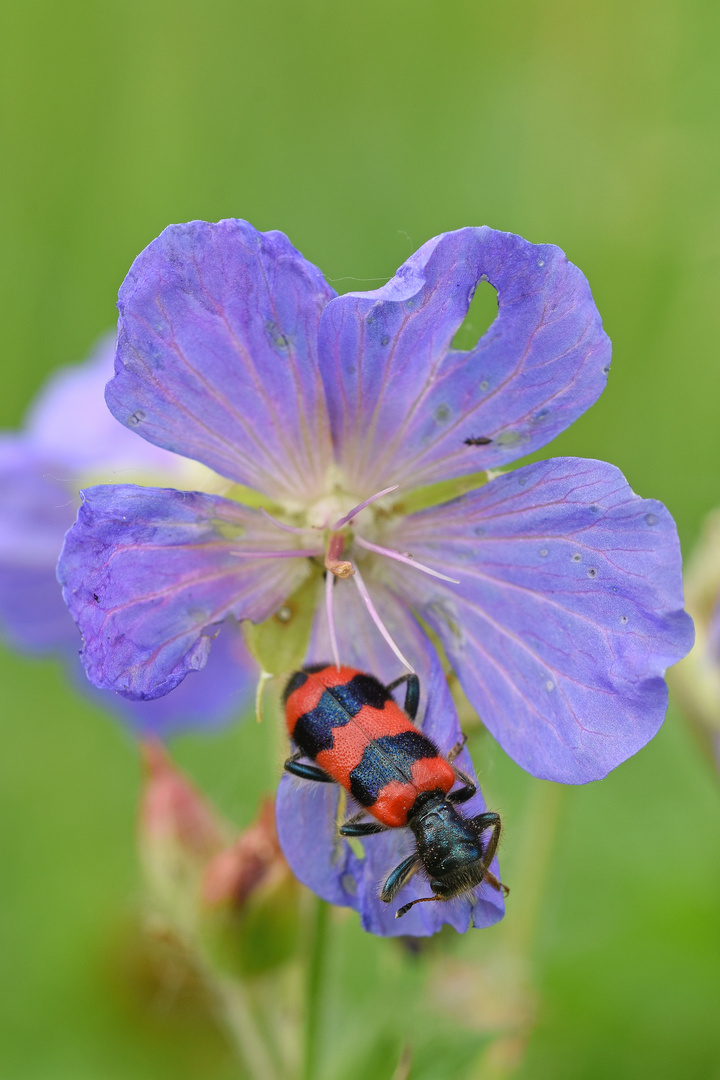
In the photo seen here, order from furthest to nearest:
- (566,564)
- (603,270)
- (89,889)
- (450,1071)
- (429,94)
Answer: (429,94) < (603,270) < (89,889) < (450,1071) < (566,564)

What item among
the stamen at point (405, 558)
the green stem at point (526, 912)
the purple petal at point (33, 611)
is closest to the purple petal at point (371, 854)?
the stamen at point (405, 558)

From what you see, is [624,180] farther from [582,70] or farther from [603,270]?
[582,70]

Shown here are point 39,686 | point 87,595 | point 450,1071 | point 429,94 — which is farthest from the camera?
point 429,94

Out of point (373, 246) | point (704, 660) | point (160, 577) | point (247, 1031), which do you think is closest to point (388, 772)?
point (160, 577)

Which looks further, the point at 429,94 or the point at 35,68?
the point at 429,94

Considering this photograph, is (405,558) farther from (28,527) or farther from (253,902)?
(28,527)

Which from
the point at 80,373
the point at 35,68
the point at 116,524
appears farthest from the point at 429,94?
the point at 116,524

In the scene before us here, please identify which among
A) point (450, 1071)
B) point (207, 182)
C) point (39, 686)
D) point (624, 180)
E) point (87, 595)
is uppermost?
point (207, 182)

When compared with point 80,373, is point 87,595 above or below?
below
